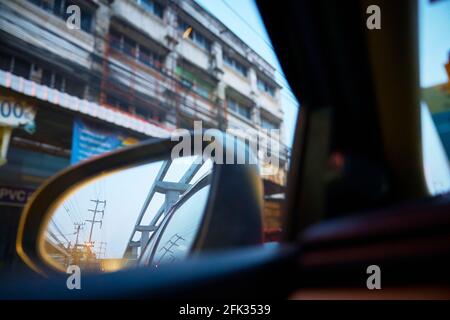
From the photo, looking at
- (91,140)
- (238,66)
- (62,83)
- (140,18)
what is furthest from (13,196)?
(140,18)

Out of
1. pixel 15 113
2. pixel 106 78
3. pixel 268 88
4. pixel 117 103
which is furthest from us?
pixel 117 103

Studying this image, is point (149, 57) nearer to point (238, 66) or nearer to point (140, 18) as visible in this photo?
point (140, 18)

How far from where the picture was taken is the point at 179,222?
40.9 inches

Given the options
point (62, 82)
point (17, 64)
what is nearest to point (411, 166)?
point (17, 64)

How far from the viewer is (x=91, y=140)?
4332mm

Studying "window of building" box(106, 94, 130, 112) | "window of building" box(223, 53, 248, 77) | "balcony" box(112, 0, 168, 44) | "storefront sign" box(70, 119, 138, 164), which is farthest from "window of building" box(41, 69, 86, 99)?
"window of building" box(223, 53, 248, 77)

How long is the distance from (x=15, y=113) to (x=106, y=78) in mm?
1700

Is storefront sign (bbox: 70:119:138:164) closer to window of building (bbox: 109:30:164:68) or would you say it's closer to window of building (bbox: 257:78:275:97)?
window of building (bbox: 109:30:164:68)

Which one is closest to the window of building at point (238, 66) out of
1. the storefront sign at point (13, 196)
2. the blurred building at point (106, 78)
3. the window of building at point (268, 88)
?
the blurred building at point (106, 78)

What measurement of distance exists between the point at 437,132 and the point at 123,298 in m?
1.70

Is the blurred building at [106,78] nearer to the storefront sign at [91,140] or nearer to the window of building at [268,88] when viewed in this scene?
the storefront sign at [91,140]

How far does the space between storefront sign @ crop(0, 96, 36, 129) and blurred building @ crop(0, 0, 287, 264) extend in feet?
0.04

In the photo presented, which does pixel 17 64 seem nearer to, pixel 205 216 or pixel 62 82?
pixel 62 82

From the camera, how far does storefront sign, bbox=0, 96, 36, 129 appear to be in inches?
137
